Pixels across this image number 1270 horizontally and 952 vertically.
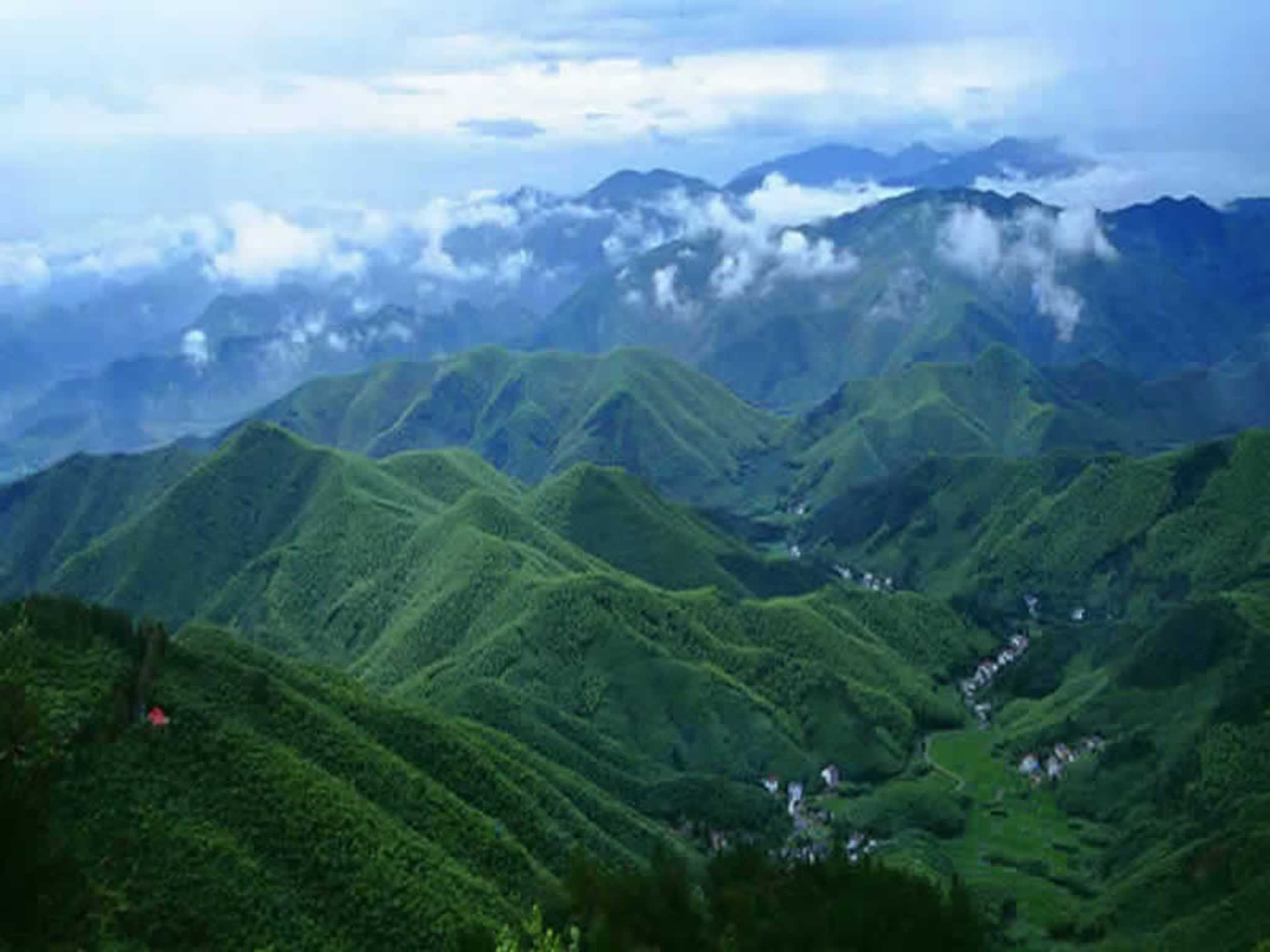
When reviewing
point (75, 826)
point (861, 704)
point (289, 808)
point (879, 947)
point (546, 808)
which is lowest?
point (861, 704)

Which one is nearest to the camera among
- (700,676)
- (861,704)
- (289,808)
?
(289,808)

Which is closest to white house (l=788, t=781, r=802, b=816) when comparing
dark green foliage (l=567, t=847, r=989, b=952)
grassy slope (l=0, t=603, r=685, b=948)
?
grassy slope (l=0, t=603, r=685, b=948)

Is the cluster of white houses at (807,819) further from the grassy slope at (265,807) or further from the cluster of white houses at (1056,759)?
the grassy slope at (265,807)

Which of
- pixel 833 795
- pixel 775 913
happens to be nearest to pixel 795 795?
pixel 833 795

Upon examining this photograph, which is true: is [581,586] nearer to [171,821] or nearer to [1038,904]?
[1038,904]

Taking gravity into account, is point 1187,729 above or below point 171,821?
below

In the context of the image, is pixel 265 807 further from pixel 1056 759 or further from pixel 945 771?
pixel 1056 759

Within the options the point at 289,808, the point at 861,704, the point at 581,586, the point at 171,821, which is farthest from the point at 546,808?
the point at 861,704

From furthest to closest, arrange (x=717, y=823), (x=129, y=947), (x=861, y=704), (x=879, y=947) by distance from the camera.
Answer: (x=861, y=704) < (x=717, y=823) < (x=129, y=947) < (x=879, y=947)

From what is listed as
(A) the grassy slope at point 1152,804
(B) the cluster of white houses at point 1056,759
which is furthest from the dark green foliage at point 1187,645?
(B) the cluster of white houses at point 1056,759

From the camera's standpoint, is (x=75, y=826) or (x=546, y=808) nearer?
(x=75, y=826)
